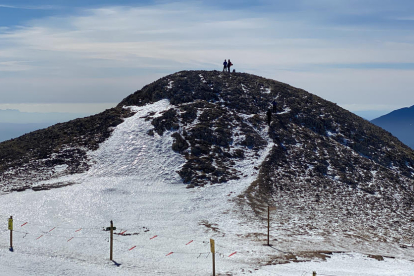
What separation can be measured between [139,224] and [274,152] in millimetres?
18731

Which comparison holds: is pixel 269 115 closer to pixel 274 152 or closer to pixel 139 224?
pixel 274 152

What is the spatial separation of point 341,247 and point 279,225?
473 cm

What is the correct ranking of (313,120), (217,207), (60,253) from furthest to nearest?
1. (313,120)
2. (217,207)
3. (60,253)

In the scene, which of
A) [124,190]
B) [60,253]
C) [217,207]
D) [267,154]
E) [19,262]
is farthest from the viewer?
[267,154]

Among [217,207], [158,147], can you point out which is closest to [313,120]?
[158,147]

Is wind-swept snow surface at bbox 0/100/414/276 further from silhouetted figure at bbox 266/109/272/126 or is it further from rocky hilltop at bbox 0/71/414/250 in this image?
silhouetted figure at bbox 266/109/272/126

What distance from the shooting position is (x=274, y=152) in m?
40.4

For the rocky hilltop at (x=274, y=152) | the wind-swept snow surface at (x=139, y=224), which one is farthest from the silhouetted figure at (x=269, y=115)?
the wind-swept snow surface at (x=139, y=224)

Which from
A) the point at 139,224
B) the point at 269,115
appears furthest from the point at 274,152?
the point at 139,224

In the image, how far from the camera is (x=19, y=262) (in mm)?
19062

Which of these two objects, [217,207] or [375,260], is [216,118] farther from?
[375,260]

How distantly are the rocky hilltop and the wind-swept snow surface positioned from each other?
1695 millimetres

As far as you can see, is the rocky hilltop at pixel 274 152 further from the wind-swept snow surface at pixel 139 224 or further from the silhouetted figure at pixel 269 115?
the wind-swept snow surface at pixel 139 224

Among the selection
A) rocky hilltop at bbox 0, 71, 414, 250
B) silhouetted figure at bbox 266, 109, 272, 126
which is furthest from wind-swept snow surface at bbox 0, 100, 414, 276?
silhouetted figure at bbox 266, 109, 272, 126
